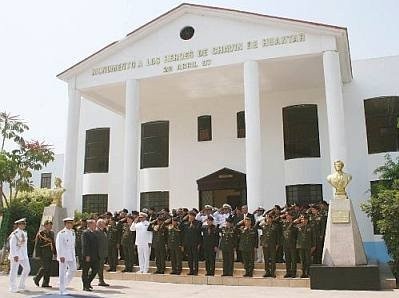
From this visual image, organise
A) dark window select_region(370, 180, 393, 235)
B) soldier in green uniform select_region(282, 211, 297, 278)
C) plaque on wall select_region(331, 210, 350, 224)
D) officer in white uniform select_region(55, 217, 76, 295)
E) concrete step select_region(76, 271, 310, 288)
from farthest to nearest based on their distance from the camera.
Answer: dark window select_region(370, 180, 393, 235) → soldier in green uniform select_region(282, 211, 297, 278) → plaque on wall select_region(331, 210, 350, 224) → concrete step select_region(76, 271, 310, 288) → officer in white uniform select_region(55, 217, 76, 295)

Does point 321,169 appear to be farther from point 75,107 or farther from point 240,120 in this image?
Result: point 75,107

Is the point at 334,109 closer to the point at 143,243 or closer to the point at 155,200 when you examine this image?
the point at 143,243

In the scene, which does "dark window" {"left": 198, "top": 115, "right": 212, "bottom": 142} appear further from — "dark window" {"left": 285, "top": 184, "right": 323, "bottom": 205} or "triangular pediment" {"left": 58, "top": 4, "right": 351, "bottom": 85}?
"triangular pediment" {"left": 58, "top": 4, "right": 351, "bottom": 85}

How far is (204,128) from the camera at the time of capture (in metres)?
19.6

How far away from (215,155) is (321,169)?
442cm

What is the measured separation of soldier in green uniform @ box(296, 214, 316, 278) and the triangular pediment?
6.19 m

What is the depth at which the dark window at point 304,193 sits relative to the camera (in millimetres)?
17281

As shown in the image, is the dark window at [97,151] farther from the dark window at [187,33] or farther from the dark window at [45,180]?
the dark window at [187,33]

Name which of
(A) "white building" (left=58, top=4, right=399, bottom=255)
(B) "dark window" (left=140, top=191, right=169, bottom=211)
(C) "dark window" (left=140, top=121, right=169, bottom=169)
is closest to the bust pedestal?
(A) "white building" (left=58, top=4, right=399, bottom=255)

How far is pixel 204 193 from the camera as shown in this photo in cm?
1900

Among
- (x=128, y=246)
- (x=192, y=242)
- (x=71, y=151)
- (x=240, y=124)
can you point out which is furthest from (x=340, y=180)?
(x=71, y=151)

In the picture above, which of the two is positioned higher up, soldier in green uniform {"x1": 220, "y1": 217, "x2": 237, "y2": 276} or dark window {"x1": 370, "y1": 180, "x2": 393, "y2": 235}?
dark window {"x1": 370, "y1": 180, "x2": 393, "y2": 235}

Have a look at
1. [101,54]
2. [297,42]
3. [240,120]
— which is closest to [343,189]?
[297,42]

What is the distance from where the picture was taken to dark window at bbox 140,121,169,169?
20.1 meters
